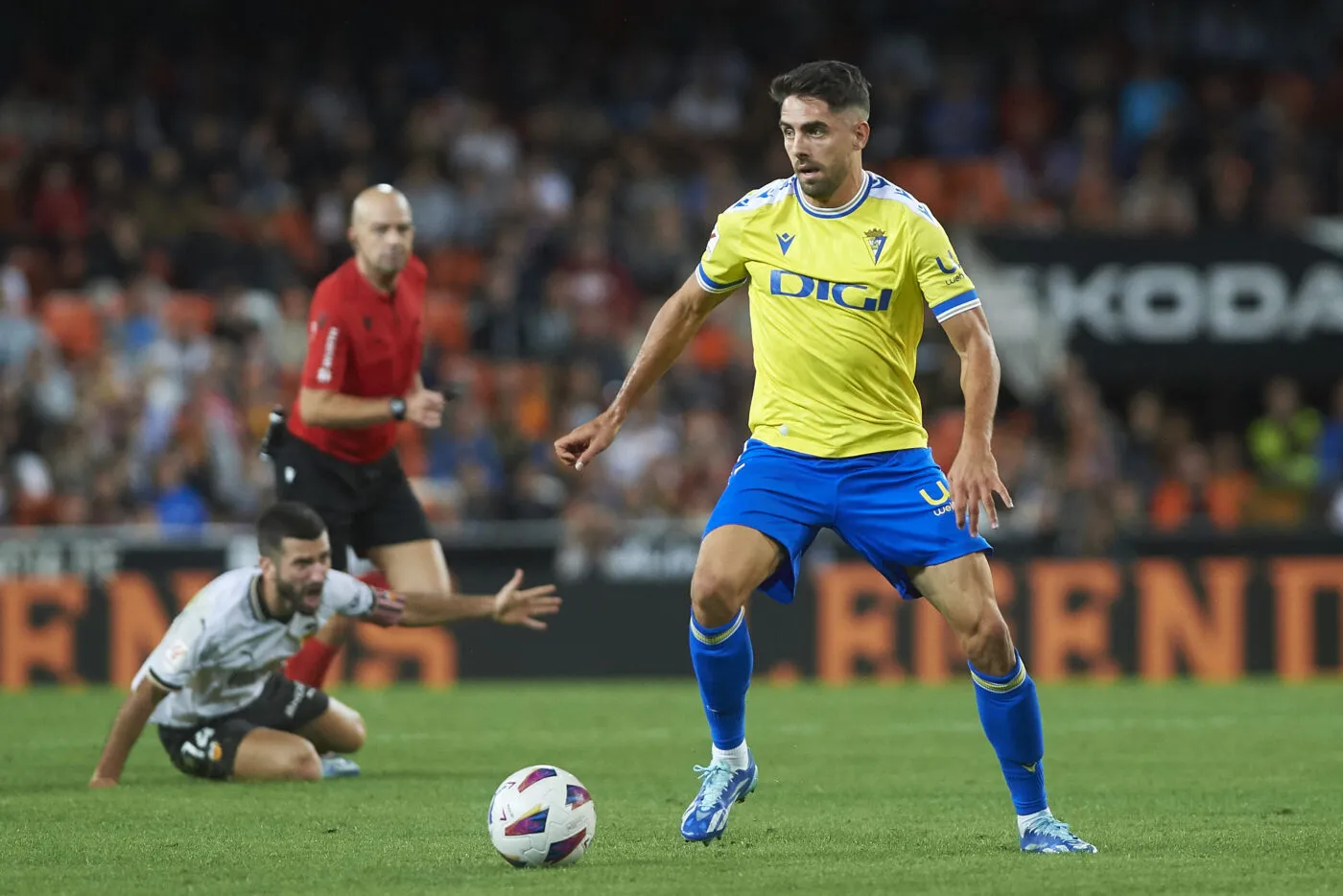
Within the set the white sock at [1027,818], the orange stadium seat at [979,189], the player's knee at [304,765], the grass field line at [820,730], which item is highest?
the orange stadium seat at [979,189]

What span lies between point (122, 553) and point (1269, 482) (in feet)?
31.0

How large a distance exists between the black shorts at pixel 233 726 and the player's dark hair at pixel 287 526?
0.90 metres

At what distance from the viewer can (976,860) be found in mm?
6156

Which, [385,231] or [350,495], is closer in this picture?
[385,231]

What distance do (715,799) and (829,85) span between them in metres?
2.33

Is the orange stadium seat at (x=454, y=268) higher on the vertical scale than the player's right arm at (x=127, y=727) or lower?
higher

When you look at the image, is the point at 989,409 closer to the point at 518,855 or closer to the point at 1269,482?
the point at 518,855

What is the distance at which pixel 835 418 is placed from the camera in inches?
259

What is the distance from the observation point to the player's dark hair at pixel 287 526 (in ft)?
26.6

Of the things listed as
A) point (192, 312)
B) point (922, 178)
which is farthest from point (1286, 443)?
point (192, 312)

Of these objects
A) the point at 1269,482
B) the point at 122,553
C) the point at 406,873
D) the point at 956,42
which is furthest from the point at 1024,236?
the point at 406,873

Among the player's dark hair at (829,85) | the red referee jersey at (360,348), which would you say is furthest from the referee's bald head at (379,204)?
the player's dark hair at (829,85)

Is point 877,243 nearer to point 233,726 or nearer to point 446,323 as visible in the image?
point 233,726

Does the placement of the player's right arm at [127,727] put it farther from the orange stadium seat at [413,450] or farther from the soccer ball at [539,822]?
the orange stadium seat at [413,450]
